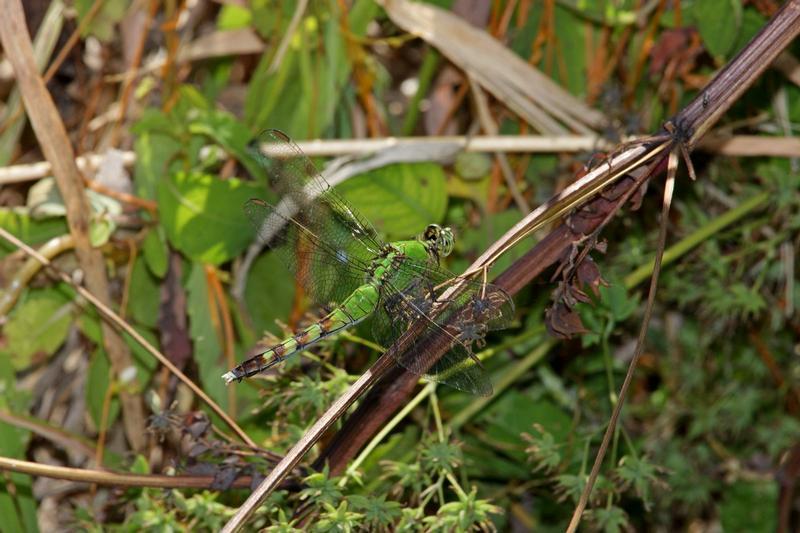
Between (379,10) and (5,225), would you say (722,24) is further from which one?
(5,225)

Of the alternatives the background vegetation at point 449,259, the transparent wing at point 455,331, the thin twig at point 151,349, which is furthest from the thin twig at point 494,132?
the thin twig at point 151,349

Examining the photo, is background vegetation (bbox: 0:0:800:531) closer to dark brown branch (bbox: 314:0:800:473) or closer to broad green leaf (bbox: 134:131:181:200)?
broad green leaf (bbox: 134:131:181:200)

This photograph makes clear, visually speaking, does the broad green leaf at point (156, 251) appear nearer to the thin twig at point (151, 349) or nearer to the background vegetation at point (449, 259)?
the background vegetation at point (449, 259)

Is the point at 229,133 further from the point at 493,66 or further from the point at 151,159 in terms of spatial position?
the point at 493,66

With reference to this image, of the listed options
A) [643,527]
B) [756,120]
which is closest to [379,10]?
[756,120]

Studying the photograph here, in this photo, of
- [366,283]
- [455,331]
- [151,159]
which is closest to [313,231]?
[366,283]

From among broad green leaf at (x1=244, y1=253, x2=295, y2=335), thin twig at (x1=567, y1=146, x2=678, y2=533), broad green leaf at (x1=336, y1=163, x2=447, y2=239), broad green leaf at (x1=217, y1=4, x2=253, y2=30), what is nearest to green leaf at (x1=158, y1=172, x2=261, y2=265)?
broad green leaf at (x1=244, y1=253, x2=295, y2=335)
